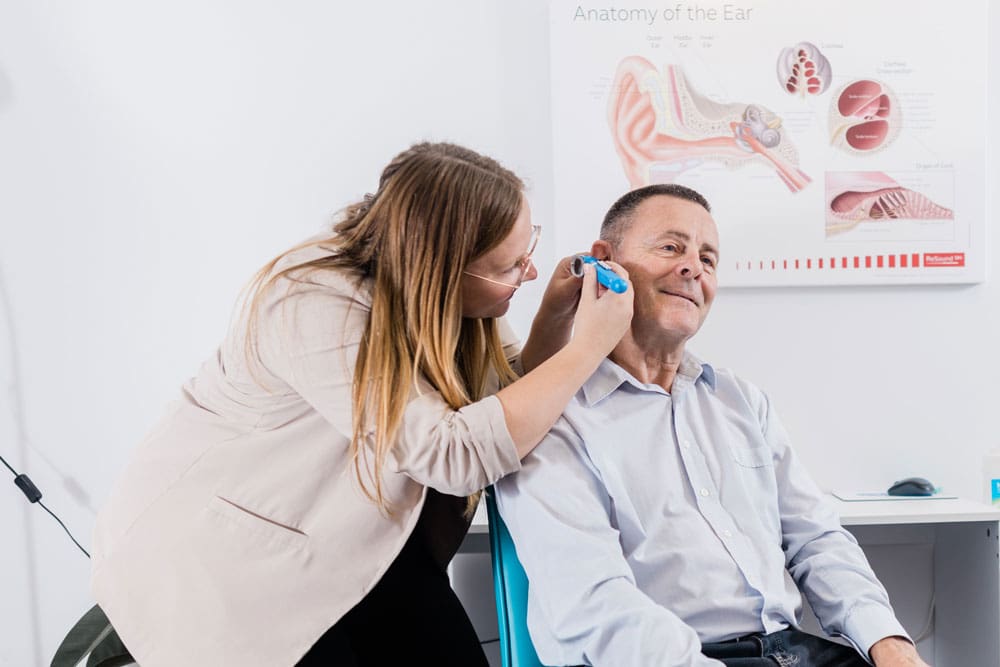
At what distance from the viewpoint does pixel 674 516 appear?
1377 mm

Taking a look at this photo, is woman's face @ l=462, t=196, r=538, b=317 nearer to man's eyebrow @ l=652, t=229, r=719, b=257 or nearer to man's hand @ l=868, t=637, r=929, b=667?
man's eyebrow @ l=652, t=229, r=719, b=257

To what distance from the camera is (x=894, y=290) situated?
85.0 inches

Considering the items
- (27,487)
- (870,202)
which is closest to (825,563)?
(870,202)

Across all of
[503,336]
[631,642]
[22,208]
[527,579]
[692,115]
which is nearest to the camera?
[631,642]

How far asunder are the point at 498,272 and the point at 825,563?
74cm

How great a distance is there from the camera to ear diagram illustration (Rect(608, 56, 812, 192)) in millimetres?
2121

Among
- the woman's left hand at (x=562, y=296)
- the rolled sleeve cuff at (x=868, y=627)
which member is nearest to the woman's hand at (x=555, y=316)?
the woman's left hand at (x=562, y=296)

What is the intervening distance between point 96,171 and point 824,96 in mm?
1863

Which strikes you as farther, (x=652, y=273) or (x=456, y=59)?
(x=456, y=59)

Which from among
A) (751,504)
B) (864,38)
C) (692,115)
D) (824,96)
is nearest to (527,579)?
(751,504)

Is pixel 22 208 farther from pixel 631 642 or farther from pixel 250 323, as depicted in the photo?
pixel 631 642

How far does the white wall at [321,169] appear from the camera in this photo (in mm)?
2160

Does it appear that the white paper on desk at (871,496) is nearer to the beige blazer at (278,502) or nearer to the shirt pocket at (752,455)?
the shirt pocket at (752,455)

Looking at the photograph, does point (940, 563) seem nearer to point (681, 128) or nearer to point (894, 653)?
point (894, 653)
